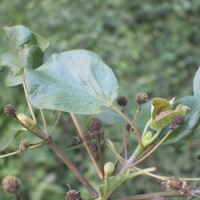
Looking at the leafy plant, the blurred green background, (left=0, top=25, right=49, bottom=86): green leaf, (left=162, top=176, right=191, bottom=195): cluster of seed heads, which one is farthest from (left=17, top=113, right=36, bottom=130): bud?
the blurred green background

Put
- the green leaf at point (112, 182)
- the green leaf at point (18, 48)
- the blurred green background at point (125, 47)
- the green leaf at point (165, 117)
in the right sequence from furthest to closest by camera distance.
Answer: the blurred green background at point (125, 47), the green leaf at point (18, 48), the green leaf at point (165, 117), the green leaf at point (112, 182)

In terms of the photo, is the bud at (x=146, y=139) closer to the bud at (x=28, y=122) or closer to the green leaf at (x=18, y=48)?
the bud at (x=28, y=122)

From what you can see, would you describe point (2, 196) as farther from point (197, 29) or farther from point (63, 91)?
point (197, 29)

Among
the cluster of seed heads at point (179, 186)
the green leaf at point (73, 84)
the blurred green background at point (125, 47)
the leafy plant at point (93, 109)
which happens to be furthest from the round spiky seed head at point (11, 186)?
the blurred green background at point (125, 47)

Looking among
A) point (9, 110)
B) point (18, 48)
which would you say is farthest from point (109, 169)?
point (18, 48)

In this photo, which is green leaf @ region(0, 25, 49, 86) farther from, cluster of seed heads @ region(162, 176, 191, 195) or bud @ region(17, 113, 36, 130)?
cluster of seed heads @ region(162, 176, 191, 195)

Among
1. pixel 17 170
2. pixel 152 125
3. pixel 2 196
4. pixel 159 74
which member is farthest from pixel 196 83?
pixel 159 74
